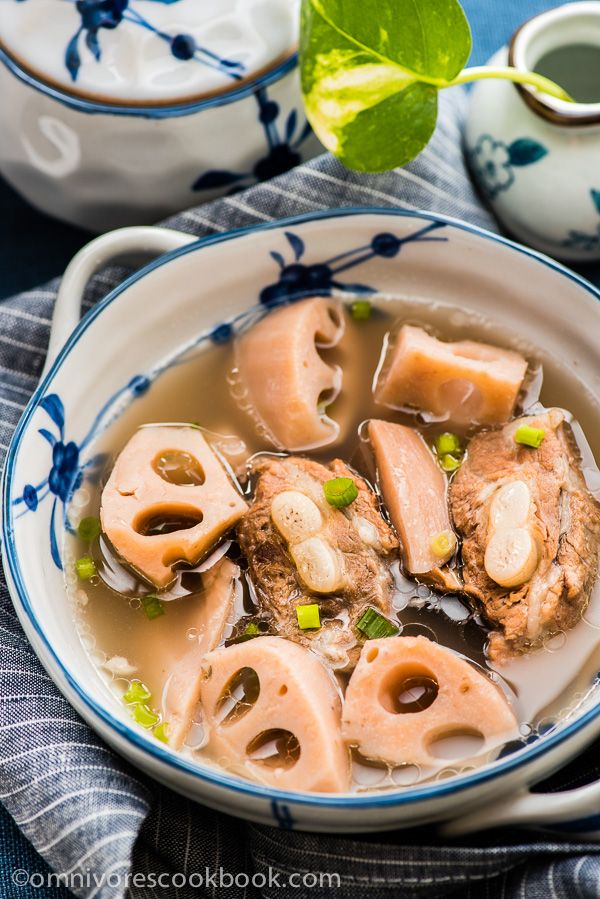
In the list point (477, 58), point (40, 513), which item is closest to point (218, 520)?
point (40, 513)

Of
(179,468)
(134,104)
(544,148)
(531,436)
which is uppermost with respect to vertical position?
(544,148)

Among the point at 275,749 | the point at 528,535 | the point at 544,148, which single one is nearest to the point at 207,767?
the point at 275,749

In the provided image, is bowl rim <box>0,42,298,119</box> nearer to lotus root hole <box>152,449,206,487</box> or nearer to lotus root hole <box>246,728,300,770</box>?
lotus root hole <box>152,449,206,487</box>

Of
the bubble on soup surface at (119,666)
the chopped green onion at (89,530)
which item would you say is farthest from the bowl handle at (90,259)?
the bubble on soup surface at (119,666)

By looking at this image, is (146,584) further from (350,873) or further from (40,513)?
(350,873)

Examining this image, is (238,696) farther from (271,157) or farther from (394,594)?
(271,157)

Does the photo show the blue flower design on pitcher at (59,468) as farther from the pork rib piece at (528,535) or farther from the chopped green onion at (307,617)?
the pork rib piece at (528,535)

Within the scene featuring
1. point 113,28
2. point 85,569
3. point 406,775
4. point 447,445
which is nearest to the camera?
point 406,775
